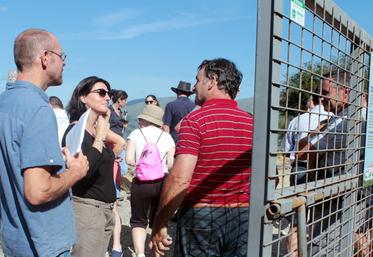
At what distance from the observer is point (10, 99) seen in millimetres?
2217

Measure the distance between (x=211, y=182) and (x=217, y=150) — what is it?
0.63ft

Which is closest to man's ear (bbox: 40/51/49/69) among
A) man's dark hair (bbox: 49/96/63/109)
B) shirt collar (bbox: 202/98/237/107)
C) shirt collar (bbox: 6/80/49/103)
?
shirt collar (bbox: 6/80/49/103)

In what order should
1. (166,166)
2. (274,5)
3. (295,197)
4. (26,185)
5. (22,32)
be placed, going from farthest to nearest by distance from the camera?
(166,166) → (22,32) → (26,185) → (295,197) → (274,5)

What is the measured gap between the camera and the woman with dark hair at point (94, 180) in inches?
129

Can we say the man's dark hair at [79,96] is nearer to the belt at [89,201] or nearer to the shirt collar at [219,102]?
the belt at [89,201]

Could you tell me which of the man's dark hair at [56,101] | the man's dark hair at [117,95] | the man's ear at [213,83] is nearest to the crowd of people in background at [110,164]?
the man's ear at [213,83]

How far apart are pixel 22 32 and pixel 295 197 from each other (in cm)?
151

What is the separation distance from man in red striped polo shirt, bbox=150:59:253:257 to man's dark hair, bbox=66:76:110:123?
1.17 meters

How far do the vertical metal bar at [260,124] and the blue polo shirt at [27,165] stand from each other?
0.98m

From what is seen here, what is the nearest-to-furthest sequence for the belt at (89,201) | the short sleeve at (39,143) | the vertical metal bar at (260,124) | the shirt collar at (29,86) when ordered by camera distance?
the vertical metal bar at (260,124) < the short sleeve at (39,143) < the shirt collar at (29,86) < the belt at (89,201)

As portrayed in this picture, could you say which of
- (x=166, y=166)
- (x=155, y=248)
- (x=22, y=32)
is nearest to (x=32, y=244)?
(x=155, y=248)

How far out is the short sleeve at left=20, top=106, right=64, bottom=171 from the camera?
2.14 meters

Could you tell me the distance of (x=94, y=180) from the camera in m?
3.46

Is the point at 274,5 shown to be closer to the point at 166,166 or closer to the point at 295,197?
the point at 295,197
